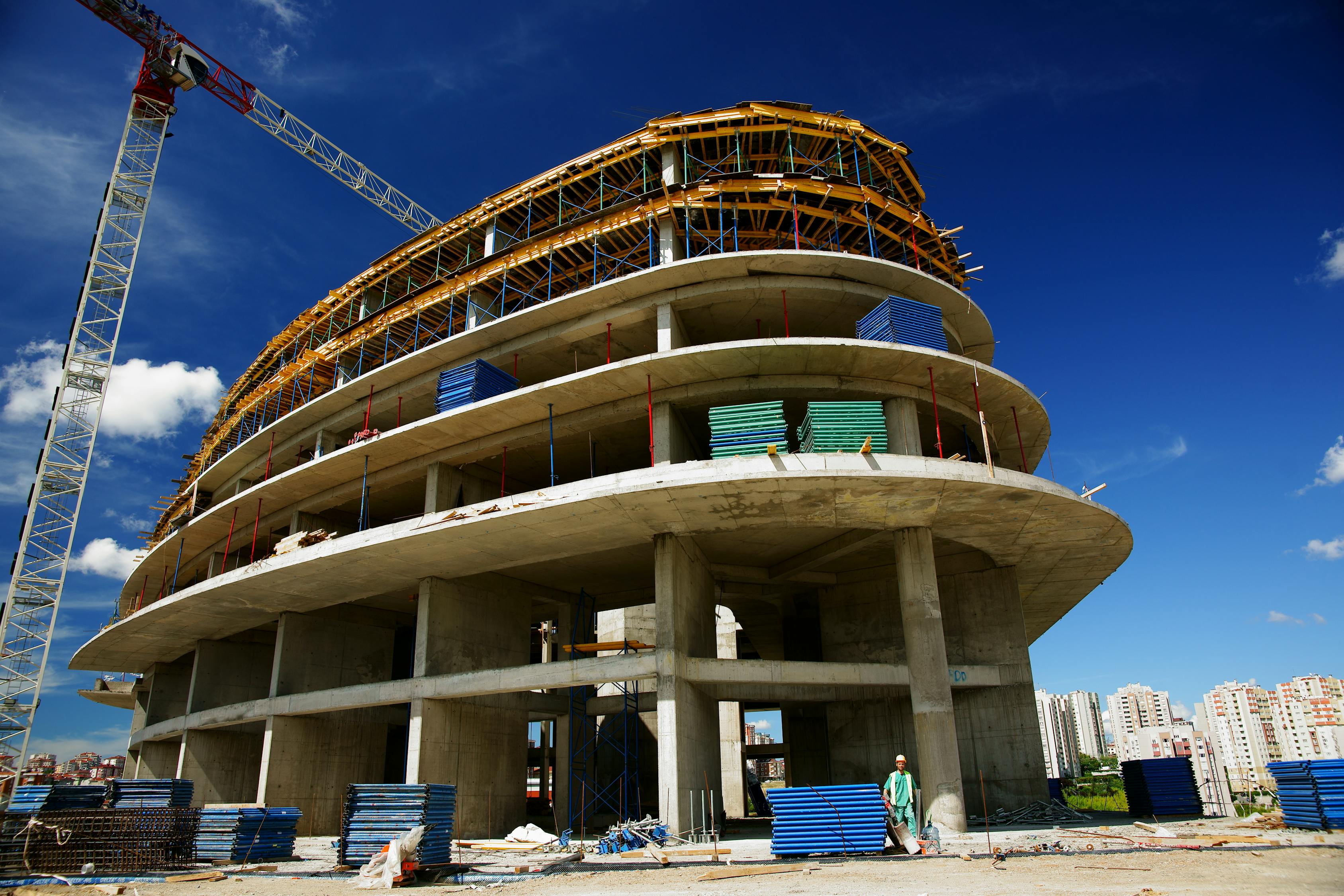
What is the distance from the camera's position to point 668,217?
2036 centimetres

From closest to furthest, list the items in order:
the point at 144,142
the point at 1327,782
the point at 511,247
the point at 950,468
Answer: the point at 1327,782, the point at 950,468, the point at 511,247, the point at 144,142

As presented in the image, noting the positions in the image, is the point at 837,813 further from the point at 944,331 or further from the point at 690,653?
the point at 944,331

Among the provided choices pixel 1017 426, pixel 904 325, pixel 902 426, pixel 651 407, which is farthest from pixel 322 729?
pixel 1017 426

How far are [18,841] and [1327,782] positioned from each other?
20726 mm

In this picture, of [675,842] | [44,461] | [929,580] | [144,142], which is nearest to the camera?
[675,842]

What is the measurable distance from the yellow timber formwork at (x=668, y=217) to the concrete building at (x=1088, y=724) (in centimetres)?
13662

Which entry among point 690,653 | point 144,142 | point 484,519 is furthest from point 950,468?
point 144,142

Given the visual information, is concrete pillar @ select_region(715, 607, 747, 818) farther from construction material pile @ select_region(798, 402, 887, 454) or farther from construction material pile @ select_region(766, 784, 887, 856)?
construction material pile @ select_region(766, 784, 887, 856)

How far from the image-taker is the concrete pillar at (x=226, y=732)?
24.3 m

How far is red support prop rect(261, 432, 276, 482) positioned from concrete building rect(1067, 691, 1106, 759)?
140 meters

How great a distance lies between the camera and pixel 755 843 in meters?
14.6

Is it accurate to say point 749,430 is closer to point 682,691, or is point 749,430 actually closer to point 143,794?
point 682,691

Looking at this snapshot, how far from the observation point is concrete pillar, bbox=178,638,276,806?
79.7 feet

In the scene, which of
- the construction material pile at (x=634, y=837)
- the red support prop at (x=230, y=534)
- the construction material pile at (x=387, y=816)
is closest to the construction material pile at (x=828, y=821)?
the construction material pile at (x=634, y=837)
